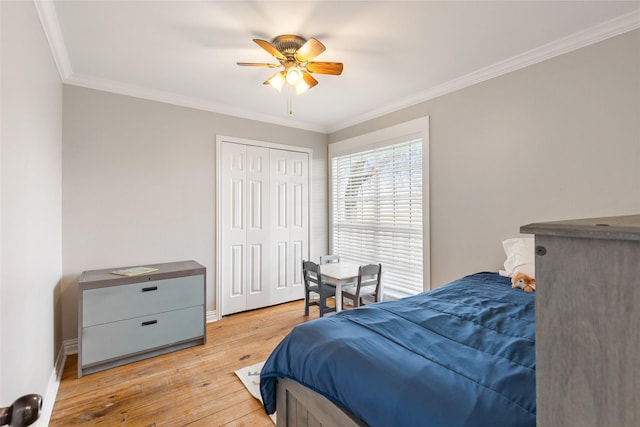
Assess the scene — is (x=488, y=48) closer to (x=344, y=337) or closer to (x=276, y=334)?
(x=344, y=337)

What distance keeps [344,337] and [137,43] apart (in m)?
2.48

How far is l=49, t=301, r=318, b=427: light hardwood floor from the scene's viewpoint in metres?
1.86

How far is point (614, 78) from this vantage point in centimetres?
199

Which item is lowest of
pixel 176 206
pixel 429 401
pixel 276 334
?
pixel 276 334

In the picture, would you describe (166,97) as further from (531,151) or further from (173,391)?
(531,151)

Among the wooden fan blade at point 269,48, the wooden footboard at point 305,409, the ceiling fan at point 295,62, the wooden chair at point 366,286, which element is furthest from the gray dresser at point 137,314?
the wooden fan blade at point 269,48

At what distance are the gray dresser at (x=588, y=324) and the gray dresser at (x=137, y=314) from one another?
277 centimetres

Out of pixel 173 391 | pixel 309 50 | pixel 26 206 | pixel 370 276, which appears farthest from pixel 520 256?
pixel 26 206

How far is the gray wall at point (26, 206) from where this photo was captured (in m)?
1.19

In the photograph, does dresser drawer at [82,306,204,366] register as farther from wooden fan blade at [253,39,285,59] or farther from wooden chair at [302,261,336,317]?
wooden fan blade at [253,39,285,59]

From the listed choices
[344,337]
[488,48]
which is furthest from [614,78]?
[344,337]

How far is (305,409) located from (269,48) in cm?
210

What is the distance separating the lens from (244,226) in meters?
3.70

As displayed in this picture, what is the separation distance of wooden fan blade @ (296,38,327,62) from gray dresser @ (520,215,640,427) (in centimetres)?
177
